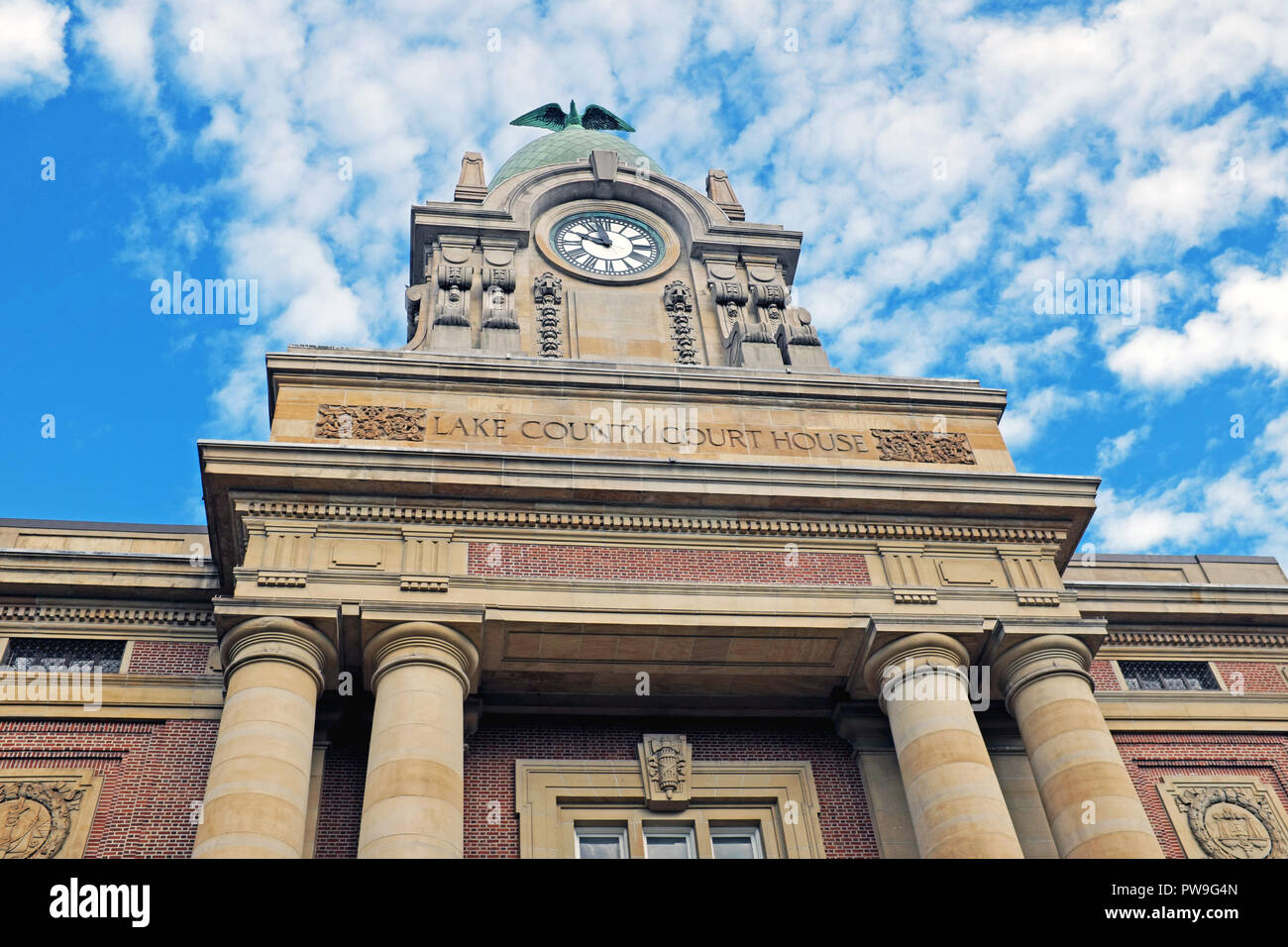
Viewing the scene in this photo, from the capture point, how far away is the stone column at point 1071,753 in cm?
1628

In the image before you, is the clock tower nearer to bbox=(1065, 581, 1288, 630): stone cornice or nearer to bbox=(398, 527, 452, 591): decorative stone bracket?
bbox=(398, 527, 452, 591): decorative stone bracket

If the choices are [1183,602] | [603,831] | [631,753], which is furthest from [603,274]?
[1183,602]

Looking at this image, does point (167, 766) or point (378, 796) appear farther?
point (167, 766)

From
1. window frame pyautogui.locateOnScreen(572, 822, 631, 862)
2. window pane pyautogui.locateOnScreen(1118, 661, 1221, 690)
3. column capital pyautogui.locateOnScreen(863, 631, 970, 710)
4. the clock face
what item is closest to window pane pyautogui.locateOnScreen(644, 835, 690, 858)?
window frame pyautogui.locateOnScreen(572, 822, 631, 862)

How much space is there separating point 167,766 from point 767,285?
1348 cm

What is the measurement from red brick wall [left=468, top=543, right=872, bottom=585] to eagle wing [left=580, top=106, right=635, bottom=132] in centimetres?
1825

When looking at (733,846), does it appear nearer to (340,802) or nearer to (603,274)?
(340,802)

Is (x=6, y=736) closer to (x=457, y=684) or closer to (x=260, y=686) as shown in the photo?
(x=260, y=686)

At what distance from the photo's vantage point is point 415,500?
1856cm

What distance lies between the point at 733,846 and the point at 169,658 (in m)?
8.17

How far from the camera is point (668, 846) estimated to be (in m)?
18.2

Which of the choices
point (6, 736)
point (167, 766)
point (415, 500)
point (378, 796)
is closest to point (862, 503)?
point (415, 500)

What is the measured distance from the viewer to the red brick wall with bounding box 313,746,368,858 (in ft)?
55.8

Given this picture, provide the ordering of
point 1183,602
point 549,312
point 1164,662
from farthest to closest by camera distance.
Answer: point 549,312, point 1183,602, point 1164,662
